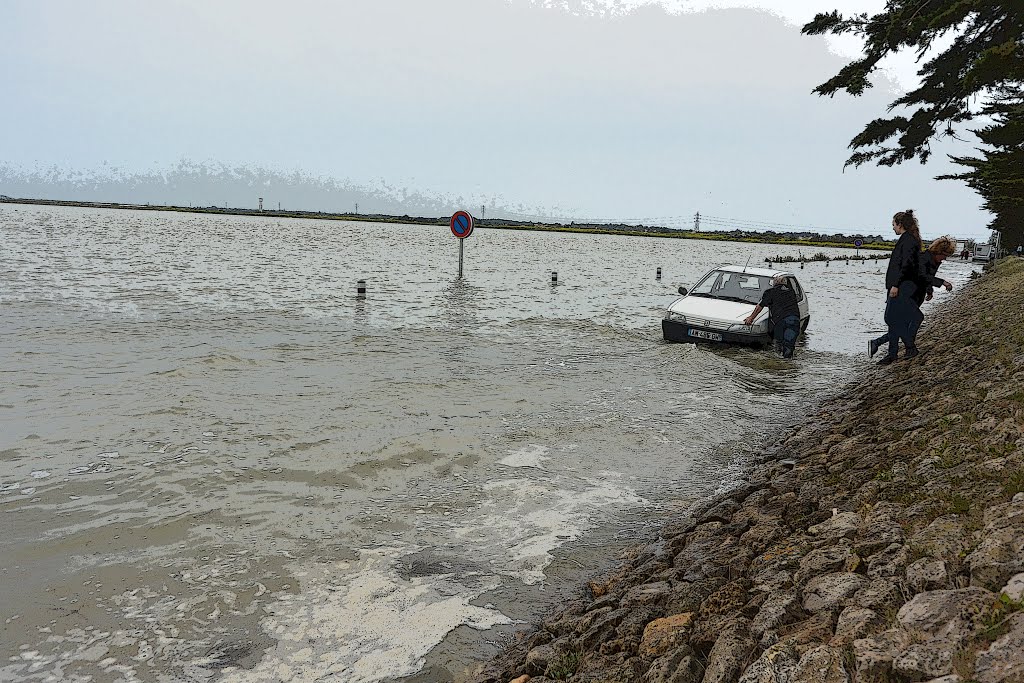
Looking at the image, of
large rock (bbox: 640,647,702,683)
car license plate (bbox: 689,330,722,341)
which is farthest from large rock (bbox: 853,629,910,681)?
car license plate (bbox: 689,330,722,341)

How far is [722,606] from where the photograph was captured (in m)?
3.96

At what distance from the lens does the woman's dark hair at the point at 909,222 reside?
10.4 m

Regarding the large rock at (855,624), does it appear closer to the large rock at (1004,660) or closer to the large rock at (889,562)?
the large rock at (889,562)

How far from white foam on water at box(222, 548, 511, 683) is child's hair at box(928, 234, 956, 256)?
29.4 ft

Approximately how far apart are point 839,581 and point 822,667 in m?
0.94

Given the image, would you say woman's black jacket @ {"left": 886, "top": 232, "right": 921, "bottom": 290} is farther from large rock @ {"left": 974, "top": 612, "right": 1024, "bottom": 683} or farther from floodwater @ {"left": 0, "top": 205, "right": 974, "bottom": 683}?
large rock @ {"left": 974, "top": 612, "right": 1024, "bottom": 683}

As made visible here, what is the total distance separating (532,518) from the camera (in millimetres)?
6570

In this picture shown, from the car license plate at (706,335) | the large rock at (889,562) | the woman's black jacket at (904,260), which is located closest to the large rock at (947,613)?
the large rock at (889,562)

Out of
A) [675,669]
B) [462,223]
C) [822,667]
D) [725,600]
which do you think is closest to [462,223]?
[462,223]

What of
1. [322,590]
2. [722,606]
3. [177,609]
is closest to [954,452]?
[722,606]

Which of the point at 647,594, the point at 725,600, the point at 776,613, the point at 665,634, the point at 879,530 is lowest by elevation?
the point at 647,594

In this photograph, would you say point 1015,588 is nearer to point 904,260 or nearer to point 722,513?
point 722,513

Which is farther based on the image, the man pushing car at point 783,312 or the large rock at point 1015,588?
the man pushing car at point 783,312

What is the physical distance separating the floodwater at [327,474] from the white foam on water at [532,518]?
0.03 m
